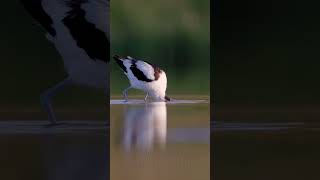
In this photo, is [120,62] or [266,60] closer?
[120,62]

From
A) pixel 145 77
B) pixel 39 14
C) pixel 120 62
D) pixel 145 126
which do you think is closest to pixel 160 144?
pixel 145 126

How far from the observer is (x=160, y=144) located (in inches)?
96.8

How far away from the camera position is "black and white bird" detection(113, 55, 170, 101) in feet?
8.16

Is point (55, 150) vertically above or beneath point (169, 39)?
beneath

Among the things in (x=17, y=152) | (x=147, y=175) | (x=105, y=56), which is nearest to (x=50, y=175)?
(x=17, y=152)

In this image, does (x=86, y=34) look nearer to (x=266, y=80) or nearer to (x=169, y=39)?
(x=169, y=39)

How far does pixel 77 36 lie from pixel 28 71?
1.03 feet

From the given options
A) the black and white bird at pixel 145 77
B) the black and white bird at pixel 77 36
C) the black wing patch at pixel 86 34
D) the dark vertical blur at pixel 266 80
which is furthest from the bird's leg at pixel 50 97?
the dark vertical blur at pixel 266 80

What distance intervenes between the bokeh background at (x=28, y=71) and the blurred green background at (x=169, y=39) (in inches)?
8.8

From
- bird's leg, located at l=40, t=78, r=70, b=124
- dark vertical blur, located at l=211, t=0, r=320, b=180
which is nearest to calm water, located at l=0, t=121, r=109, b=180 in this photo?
bird's leg, located at l=40, t=78, r=70, b=124

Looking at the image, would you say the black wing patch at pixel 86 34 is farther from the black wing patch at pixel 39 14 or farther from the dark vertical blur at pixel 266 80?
the dark vertical blur at pixel 266 80

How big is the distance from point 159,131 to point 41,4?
2.95ft

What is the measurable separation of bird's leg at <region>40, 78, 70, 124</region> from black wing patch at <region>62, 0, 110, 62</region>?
0.20 m

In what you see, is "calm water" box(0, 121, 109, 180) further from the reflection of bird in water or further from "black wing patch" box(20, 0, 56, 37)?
"black wing patch" box(20, 0, 56, 37)
